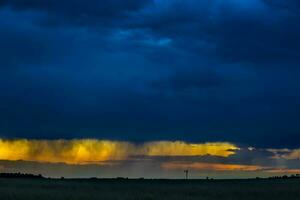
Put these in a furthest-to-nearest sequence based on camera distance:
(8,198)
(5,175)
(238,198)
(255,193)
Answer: (5,175) < (255,193) < (238,198) < (8,198)

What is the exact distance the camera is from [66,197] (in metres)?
62.4

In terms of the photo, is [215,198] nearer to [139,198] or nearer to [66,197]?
[139,198]

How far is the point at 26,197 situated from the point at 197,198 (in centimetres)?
1740

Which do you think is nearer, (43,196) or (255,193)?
(43,196)

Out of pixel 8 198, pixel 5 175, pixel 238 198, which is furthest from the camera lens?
pixel 5 175

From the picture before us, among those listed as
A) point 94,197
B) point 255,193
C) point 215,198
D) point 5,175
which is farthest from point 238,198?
point 5,175

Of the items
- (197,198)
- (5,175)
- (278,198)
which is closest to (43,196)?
(197,198)

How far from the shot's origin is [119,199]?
197 feet

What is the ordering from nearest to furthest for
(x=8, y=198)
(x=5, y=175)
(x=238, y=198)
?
1. (x=8, y=198)
2. (x=238, y=198)
3. (x=5, y=175)

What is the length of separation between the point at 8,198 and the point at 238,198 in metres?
23.6

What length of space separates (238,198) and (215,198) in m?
2.41

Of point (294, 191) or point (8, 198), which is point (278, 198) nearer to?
point (294, 191)

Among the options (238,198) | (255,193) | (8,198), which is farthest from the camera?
(255,193)

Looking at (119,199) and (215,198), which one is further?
(215,198)
